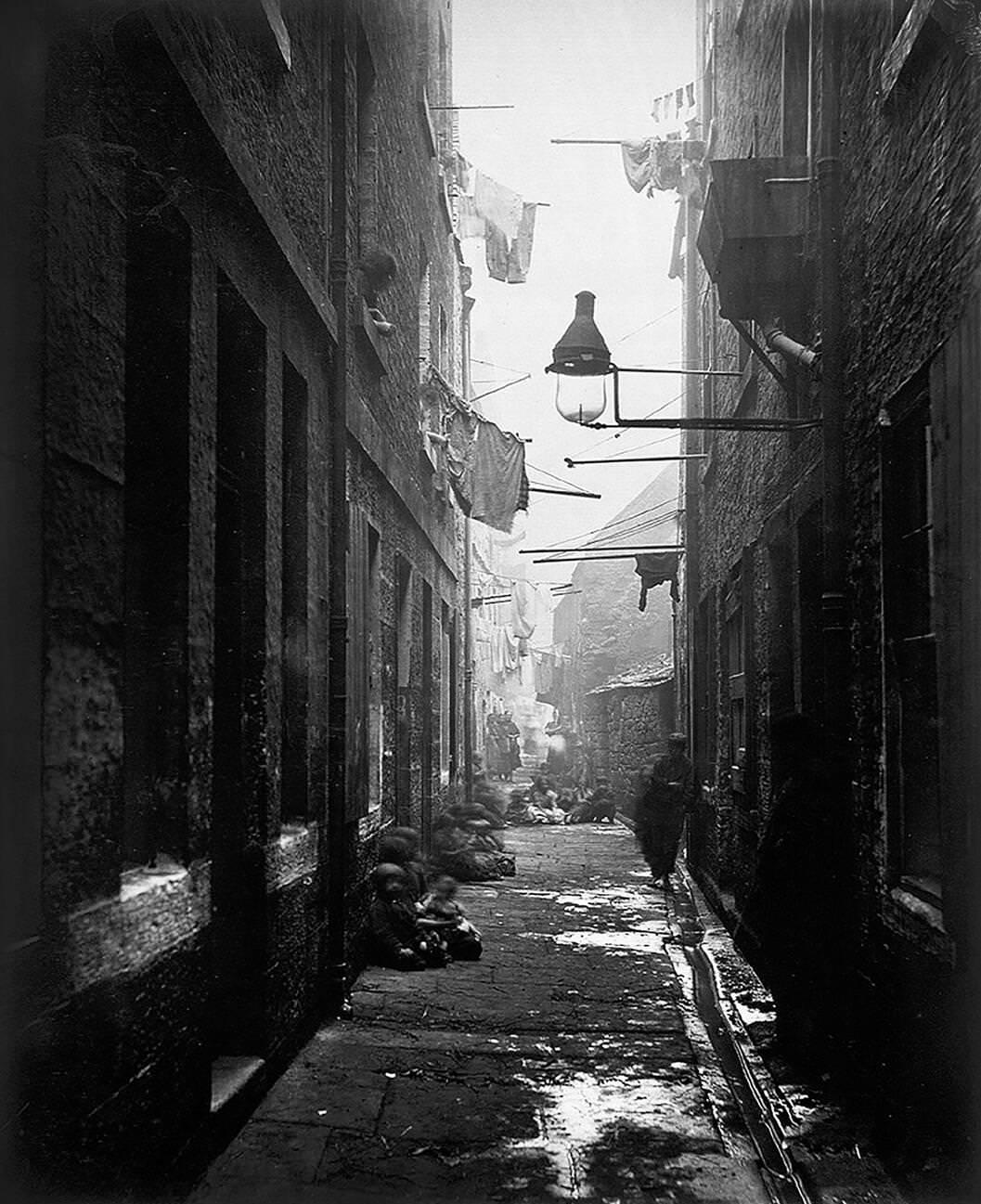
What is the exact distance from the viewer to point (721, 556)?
12.1 m

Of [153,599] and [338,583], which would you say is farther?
[338,583]

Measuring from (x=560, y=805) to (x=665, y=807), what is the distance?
39.1 ft

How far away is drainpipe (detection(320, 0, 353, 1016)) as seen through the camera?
22.4 ft

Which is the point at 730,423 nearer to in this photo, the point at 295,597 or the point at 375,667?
the point at 295,597

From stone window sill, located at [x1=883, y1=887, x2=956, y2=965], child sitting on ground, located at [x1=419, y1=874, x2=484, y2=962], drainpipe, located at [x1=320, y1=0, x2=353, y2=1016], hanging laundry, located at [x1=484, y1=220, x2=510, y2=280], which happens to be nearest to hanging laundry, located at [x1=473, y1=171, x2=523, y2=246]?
hanging laundry, located at [x1=484, y1=220, x2=510, y2=280]

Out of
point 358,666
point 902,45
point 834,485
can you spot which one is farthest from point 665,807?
point 902,45

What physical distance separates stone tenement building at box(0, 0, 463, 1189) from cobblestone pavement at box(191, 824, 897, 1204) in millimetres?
349

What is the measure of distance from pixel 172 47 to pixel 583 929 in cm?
810

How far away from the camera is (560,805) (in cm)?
2459

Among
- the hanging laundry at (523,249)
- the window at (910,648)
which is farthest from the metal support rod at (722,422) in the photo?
the hanging laundry at (523,249)

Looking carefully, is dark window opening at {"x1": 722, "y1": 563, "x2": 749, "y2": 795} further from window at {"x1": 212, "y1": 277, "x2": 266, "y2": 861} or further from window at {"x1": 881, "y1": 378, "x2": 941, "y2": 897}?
window at {"x1": 212, "y1": 277, "x2": 266, "y2": 861}

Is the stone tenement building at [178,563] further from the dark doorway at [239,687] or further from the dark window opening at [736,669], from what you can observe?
the dark window opening at [736,669]

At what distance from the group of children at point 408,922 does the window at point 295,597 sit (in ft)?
7.15

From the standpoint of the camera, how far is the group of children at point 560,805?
74.6 feet
